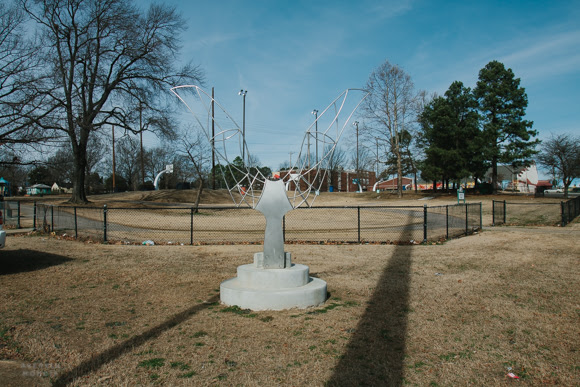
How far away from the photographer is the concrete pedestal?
209 inches

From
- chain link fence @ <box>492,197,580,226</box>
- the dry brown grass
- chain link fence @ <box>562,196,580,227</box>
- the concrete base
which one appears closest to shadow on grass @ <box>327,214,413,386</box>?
the dry brown grass

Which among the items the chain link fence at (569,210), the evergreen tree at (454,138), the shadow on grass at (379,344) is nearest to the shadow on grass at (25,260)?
the shadow on grass at (379,344)

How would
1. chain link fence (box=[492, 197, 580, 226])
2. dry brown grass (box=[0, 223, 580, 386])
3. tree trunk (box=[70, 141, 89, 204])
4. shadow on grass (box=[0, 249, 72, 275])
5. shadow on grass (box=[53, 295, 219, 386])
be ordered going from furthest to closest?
tree trunk (box=[70, 141, 89, 204]), chain link fence (box=[492, 197, 580, 226]), shadow on grass (box=[0, 249, 72, 275]), dry brown grass (box=[0, 223, 580, 386]), shadow on grass (box=[53, 295, 219, 386])

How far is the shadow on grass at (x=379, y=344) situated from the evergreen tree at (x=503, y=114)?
36.1 m

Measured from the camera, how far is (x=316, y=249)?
11078 mm

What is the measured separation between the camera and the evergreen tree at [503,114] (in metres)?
38.0

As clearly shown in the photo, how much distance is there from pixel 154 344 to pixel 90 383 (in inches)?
35.0

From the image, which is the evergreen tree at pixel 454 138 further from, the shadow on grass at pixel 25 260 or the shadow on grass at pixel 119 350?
the shadow on grass at pixel 119 350

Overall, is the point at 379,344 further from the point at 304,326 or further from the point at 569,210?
the point at 569,210

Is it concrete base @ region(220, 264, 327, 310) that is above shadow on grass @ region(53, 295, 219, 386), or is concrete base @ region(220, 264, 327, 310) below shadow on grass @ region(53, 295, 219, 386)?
above

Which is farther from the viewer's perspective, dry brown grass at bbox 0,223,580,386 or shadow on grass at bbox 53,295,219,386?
dry brown grass at bbox 0,223,580,386

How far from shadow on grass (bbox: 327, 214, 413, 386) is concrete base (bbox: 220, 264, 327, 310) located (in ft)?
2.59

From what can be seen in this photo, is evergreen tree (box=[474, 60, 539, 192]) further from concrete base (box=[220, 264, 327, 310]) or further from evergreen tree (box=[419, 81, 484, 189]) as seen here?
concrete base (box=[220, 264, 327, 310])

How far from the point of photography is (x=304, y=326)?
15.3ft
